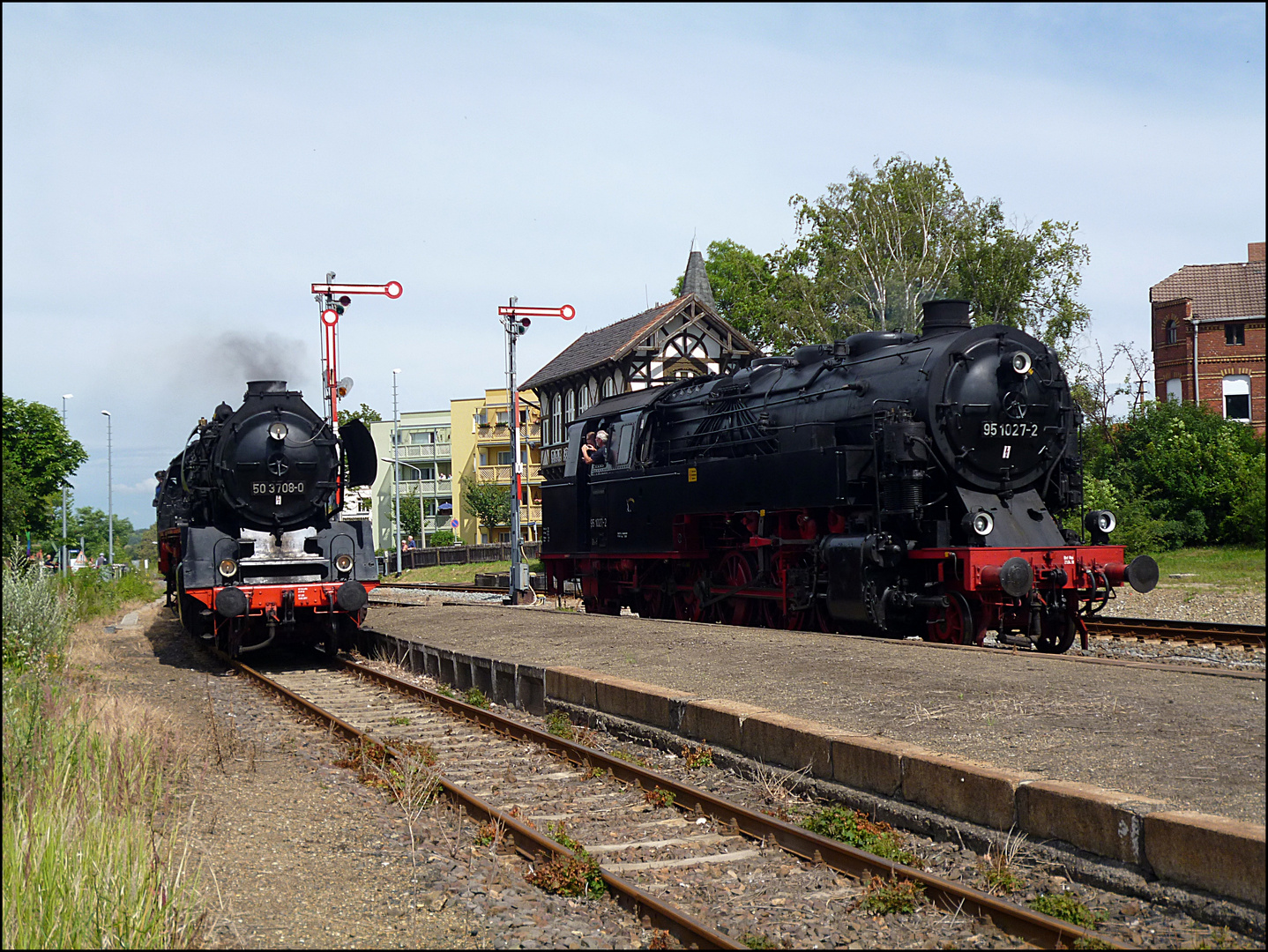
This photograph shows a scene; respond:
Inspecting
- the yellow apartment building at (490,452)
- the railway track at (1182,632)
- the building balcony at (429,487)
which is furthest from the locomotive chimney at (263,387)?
the building balcony at (429,487)

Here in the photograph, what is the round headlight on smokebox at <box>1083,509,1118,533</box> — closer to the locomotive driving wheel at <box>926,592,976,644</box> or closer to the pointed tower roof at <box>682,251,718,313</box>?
the locomotive driving wheel at <box>926,592,976,644</box>

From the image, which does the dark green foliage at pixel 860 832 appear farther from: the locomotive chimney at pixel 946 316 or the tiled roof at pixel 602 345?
the tiled roof at pixel 602 345

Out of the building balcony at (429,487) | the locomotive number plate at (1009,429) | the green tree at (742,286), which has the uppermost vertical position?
the green tree at (742,286)

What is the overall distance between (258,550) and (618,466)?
5.52 m

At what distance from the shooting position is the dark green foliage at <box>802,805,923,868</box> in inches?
219

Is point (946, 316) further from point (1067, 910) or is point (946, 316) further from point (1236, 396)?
point (1067, 910)

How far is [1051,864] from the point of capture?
16.8ft

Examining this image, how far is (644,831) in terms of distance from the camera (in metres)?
6.36

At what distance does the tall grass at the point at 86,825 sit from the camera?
4250 millimetres

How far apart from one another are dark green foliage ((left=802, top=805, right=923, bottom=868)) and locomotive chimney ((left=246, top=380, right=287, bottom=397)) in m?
10.7

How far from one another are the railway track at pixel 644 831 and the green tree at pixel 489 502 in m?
49.1

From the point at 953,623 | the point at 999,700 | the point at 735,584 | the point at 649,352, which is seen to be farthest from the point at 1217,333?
the point at 649,352

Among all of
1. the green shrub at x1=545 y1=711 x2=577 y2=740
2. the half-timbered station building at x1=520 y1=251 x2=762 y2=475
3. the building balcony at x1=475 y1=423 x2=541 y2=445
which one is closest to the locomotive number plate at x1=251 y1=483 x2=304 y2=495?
the green shrub at x1=545 y1=711 x2=577 y2=740

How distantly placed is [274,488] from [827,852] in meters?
10.3
